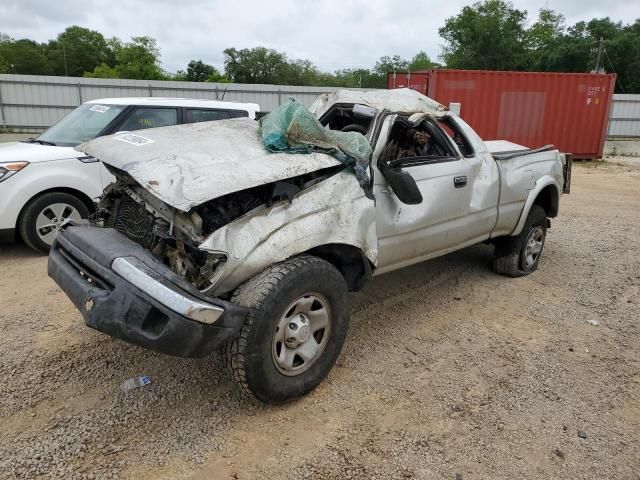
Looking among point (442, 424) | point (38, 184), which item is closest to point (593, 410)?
point (442, 424)

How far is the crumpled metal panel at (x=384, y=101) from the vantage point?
4141 mm

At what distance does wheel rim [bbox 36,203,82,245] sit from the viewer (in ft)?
18.3

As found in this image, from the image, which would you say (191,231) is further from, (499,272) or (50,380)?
(499,272)

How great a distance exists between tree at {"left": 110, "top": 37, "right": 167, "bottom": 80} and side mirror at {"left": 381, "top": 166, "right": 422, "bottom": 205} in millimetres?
52420

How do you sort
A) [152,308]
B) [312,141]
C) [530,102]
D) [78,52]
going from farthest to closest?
[78,52], [530,102], [312,141], [152,308]

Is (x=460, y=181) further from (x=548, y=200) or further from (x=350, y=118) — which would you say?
(x=548, y=200)

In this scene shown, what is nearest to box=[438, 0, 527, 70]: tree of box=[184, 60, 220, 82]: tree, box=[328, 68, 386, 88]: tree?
box=[328, 68, 386, 88]: tree

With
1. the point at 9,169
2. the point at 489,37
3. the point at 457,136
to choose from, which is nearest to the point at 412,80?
the point at 457,136

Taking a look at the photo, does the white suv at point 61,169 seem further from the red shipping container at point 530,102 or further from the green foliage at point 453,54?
the green foliage at point 453,54

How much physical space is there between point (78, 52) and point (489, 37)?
1891 inches

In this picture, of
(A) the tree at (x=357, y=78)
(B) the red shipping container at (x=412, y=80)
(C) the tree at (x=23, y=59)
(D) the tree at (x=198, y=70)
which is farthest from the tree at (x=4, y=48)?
(B) the red shipping container at (x=412, y=80)

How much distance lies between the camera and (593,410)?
3.15m

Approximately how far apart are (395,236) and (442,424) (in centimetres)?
134

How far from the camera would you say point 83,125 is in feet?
20.4
